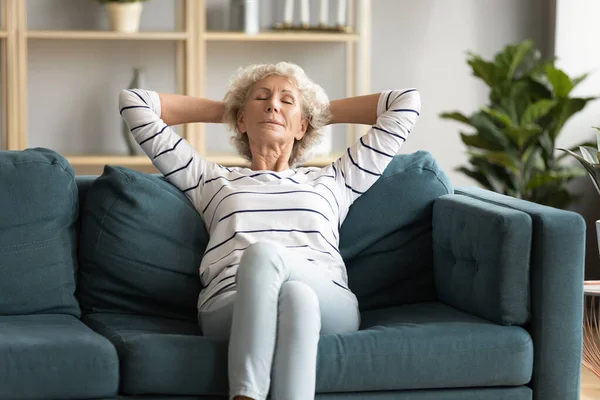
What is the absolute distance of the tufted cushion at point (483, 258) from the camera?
2.35m

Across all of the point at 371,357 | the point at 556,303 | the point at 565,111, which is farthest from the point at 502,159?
the point at 371,357

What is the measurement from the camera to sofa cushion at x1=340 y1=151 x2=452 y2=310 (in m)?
2.66

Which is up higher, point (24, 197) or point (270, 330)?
point (24, 197)

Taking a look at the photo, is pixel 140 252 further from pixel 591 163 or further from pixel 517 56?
pixel 517 56

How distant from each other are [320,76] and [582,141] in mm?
1344

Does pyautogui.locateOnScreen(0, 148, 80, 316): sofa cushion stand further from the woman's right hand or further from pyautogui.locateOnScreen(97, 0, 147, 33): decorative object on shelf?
pyautogui.locateOnScreen(97, 0, 147, 33): decorative object on shelf

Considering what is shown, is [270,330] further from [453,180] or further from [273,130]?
[453,180]

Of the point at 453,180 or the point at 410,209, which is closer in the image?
the point at 410,209

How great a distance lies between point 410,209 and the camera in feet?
8.88

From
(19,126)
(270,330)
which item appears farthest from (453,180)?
(270,330)

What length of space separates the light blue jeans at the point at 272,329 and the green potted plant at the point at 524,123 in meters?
2.37

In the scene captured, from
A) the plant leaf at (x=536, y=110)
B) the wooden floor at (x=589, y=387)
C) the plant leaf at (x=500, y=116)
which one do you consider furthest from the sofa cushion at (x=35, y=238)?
the plant leaf at (x=536, y=110)

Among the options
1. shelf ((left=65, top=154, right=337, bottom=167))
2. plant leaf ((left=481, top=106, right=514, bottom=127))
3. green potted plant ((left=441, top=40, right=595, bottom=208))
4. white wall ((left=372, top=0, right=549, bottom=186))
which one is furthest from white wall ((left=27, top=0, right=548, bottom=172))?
plant leaf ((left=481, top=106, right=514, bottom=127))

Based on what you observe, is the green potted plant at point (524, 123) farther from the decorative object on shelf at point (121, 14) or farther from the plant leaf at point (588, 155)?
the decorative object on shelf at point (121, 14)
